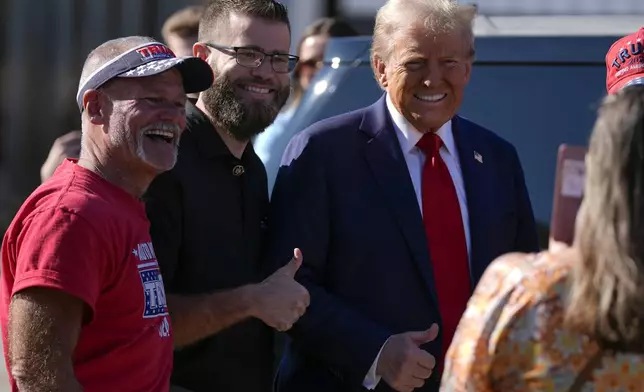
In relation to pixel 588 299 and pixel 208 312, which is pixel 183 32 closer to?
pixel 208 312

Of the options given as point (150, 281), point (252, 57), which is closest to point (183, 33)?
point (252, 57)

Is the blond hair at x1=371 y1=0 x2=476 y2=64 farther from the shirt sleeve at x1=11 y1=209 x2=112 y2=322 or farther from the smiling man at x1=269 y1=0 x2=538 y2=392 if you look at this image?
the shirt sleeve at x1=11 y1=209 x2=112 y2=322

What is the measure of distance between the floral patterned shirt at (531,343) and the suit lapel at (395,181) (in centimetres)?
114

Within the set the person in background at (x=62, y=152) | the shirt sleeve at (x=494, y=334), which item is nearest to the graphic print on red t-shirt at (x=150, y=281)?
the shirt sleeve at (x=494, y=334)

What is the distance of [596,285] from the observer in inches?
87.4

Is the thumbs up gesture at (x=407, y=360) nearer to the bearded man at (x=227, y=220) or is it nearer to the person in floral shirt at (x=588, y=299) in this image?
the bearded man at (x=227, y=220)

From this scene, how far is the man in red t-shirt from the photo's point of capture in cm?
261

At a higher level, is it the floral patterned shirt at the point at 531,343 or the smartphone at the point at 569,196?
the smartphone at the point at 569,196

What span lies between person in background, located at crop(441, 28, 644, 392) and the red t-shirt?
2.81 feet

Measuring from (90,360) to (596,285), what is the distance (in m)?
1.20

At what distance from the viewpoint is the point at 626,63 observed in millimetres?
3742

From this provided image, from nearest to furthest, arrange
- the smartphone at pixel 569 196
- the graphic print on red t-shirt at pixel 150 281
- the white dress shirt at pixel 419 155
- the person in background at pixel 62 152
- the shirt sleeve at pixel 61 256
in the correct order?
the smartphone at pixel 569 196 < the shirt sleeve at pixel 61 256 < the graphic print on red t-shirt at pixel 150 281 < the white dress shirt at pixel 419 155 < the person in background at pixel 62 152

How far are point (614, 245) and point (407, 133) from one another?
150 cm

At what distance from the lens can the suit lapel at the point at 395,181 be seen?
348 centimetres
